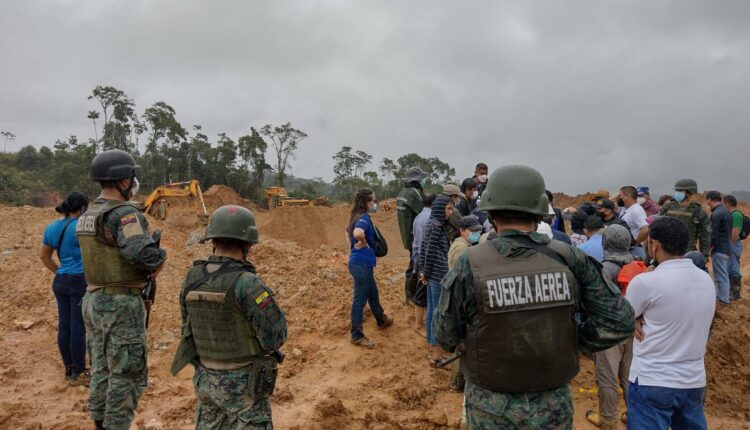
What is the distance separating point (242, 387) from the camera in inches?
98.0

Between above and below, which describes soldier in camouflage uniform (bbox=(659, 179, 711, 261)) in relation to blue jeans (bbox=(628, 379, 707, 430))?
above

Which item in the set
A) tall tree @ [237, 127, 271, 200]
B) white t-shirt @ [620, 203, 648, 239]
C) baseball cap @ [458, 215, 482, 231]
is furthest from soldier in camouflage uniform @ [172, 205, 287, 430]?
tall tree @ [237, 127, 271, 200]

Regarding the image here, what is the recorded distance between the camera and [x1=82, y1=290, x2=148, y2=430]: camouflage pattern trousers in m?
3.18

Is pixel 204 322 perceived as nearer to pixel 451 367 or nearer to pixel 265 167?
pixel 451 367

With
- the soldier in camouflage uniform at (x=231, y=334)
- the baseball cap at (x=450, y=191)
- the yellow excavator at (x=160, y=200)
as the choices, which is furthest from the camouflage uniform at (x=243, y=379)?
the yellow excavator at (x=160, y=200)

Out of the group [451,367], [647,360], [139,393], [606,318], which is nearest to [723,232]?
[451,367]

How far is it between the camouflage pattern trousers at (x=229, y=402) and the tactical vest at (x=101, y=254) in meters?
1.26

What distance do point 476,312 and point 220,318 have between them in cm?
139

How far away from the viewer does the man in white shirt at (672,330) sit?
2.50 metres

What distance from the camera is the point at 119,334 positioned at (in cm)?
325

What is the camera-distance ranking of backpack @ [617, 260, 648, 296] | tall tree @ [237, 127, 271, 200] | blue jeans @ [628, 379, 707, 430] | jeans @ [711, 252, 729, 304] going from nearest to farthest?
blue jeans @ [628, 379, 707, 430]
backpack @ [617, 260, 648, 296]
jeans @ [711, 252, 729, 304]
tall tree @ [237, 127, 271, 200]

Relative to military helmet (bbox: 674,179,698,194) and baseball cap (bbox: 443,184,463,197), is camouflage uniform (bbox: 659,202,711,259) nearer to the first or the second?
military helmet (bbox: 674,179,698,194)

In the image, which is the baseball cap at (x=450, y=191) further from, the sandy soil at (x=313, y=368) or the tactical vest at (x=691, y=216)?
the tactical vest at (x=691, y=216)

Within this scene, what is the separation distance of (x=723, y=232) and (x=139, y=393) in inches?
325
